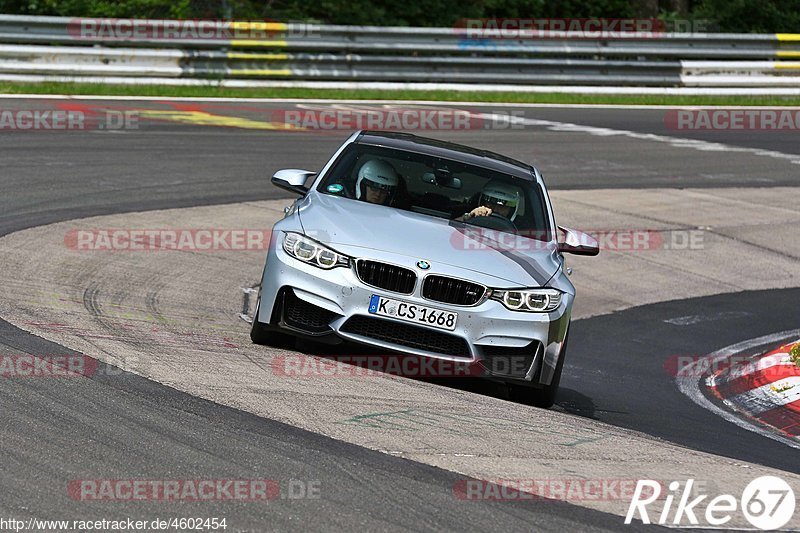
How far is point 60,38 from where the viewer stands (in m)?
21.9

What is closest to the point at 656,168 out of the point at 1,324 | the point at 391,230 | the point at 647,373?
the point at 647,373

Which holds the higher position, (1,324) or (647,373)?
(1,324)

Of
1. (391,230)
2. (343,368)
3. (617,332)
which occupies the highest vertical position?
(391,230)

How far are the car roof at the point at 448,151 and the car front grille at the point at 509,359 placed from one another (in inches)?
75.8

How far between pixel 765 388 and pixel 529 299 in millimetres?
2643

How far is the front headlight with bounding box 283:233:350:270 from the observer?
7477mm

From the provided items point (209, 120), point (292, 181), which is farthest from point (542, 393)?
point (209, 120)

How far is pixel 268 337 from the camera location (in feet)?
25.8

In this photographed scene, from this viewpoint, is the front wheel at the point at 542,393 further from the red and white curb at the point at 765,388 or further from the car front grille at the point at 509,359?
the red and white curb at the point at 765,388

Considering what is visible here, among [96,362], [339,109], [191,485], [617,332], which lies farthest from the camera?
[339,109]

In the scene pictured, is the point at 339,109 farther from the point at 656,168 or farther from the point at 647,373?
the point at 647,373

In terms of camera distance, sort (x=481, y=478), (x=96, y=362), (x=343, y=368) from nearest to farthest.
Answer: (x=481, y=478), (x=96, y=362), (x=343, y=368)

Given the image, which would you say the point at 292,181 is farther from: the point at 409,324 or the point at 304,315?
the point at 409,324

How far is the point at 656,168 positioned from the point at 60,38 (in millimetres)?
10714
